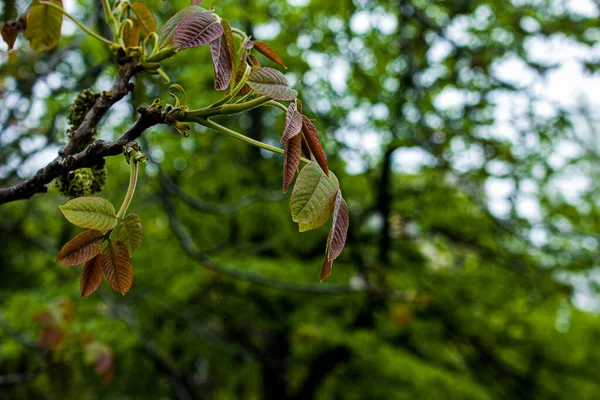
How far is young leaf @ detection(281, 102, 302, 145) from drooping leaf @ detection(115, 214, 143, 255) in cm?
29

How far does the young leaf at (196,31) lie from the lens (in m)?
0.81

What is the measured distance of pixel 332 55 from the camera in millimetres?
5672

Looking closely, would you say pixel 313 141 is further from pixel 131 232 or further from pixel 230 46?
pixel 131 232

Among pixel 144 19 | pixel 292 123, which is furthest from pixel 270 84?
pixel 144 19

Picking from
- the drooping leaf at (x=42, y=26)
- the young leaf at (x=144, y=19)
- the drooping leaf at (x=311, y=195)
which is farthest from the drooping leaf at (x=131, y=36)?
the drooping leaf at (x=311, y=195)

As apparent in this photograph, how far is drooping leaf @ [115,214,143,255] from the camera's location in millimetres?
832

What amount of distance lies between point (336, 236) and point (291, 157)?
0.50 feet


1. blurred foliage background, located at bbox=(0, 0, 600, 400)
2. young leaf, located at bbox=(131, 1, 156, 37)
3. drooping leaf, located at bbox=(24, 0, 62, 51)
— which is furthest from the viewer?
blurred foliage background, located at bbox=(0, 0, 600, 400)

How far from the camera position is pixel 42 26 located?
3.30 ft

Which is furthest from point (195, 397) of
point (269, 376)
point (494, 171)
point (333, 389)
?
point (494, 171)

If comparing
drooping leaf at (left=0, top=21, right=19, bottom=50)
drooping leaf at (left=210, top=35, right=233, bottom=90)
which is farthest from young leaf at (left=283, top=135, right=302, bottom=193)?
drooping leaf at (left=0, top=21, right=19, bottom=50)

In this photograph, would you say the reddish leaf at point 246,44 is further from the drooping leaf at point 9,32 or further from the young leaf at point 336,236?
the drooping leaf at point 9,32

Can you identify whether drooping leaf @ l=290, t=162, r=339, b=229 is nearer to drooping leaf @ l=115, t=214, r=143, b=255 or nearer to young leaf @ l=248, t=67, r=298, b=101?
young leaf @ l=248, t=67, r=298, b=101

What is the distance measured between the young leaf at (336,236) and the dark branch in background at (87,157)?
31 centimetres
